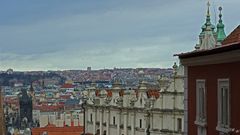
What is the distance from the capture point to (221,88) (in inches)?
421

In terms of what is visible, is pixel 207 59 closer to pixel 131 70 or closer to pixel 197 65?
pixel 197 65

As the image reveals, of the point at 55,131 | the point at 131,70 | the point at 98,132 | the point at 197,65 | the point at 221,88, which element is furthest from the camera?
the point at 131,70

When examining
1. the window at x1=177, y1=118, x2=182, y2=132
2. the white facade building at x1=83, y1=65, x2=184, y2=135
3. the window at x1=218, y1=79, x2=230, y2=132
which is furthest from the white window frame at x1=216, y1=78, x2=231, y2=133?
the window at x1=177, y1=118, x2=182, y2=132

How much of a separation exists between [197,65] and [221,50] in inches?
71.8

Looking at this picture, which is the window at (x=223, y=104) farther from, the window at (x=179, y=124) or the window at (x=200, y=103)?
the window at (x=179, y=124)

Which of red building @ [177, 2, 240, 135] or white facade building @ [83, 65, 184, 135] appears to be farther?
white facade building @ [83, 65, 184, 135]

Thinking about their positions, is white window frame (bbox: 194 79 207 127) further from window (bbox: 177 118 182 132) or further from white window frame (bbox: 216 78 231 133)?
window (bbox: 177 118 182 132)

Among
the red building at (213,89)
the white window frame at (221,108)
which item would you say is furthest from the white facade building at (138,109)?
the white window frame at (221,108)

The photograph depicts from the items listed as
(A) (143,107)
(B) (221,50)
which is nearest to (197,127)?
(B) (221,50)

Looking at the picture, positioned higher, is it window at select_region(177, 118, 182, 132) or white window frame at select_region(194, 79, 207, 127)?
white window frame at select_region(194, 79, 207, 127)

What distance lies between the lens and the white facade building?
141ft

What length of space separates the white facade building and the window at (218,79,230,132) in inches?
1195

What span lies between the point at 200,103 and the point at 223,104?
4.63 ft

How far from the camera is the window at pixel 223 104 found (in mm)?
10383
